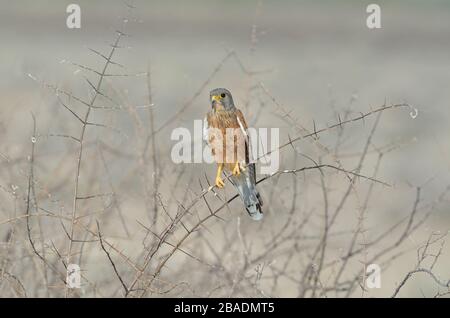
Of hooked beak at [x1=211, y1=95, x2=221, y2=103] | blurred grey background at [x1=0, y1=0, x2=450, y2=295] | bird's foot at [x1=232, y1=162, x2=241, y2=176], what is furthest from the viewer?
blurred grey background at [x1=0, y1=0, x2=450, y2=295]

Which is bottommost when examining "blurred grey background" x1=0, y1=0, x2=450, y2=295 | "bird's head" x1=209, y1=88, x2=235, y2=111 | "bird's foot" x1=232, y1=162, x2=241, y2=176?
"bird's foot" x1=232, y1=162, x2=241, y2=176

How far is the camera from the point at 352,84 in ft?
41.8

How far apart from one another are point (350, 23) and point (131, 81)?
8.02 m

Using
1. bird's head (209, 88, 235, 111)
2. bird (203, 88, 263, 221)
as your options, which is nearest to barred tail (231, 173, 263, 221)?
bird (203, 88, 263, 221)

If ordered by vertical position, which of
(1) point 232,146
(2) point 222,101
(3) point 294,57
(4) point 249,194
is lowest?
(4) point 249,194

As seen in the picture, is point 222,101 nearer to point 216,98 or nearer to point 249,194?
point 216,98

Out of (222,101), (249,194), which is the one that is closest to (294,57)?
(222,101)

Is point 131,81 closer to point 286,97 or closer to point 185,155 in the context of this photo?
point 286,97

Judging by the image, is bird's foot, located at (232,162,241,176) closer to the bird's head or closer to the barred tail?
the barred tail

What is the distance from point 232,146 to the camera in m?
4.30

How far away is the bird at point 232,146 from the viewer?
4.16 m

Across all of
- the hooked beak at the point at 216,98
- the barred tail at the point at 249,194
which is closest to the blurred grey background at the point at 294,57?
the hooked beak at the point at 216,98

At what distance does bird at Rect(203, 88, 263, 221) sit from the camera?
4156 millimetres
